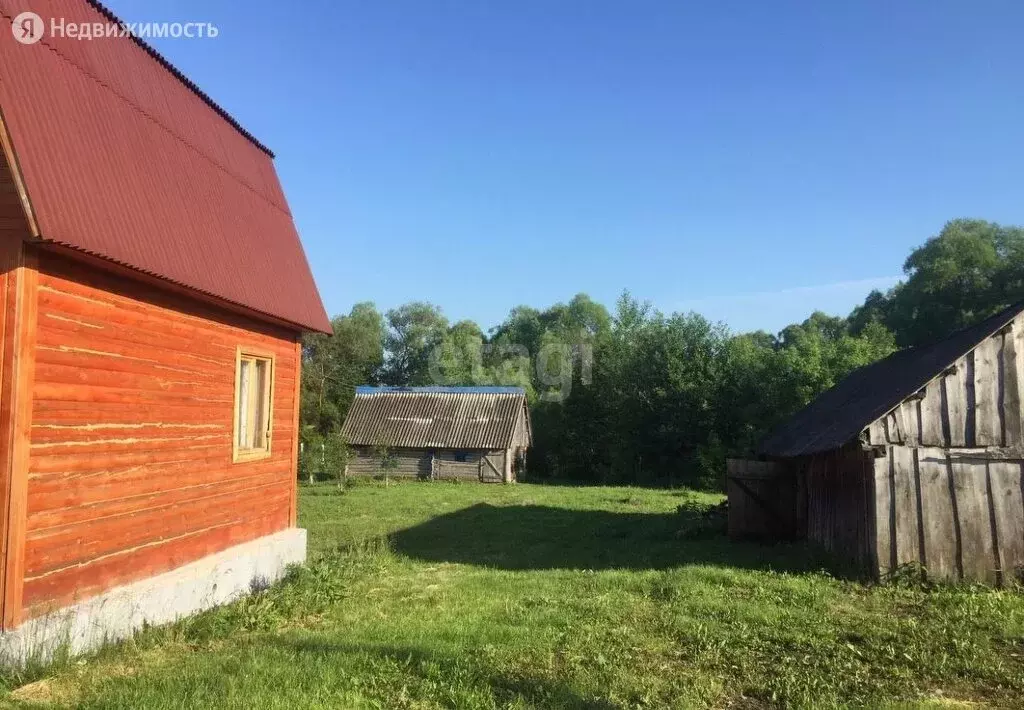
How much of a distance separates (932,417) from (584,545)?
689cm

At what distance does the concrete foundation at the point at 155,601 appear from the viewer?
5805 millimetres

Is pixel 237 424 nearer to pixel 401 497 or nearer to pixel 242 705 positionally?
pixel 242 705

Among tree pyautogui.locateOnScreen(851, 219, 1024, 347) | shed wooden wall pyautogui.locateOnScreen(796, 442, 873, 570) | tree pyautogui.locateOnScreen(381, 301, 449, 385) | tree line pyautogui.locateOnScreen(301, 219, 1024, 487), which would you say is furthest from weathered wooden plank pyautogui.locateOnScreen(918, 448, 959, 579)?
tree pyautogui.locateOnScreen(381, 301, 449, 385)

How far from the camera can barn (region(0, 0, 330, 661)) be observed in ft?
19.0

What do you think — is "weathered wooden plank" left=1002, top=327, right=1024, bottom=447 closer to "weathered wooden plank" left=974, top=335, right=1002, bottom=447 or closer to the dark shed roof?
"weathered wooden plank" left=974, top=335, right=1002, bottom=447

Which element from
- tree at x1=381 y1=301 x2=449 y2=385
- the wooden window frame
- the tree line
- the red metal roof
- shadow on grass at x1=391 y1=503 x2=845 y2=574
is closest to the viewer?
the red metal roof

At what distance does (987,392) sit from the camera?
10867 mm

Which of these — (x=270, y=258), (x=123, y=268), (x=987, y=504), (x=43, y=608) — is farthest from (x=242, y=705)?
(x=987, y=504)

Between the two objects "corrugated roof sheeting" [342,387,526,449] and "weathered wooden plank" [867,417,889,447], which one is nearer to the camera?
"weathered wooden plank" [867,417,889,447]

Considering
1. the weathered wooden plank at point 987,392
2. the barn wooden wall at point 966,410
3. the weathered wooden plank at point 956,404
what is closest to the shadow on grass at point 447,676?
the barn wooden wall at point 966,410

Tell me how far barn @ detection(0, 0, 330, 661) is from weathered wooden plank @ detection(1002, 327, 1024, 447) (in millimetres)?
10754

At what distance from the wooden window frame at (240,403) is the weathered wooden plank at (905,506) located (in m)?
9.29

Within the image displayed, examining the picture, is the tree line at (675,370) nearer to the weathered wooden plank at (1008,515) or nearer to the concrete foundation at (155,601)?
the weathered wooden plank at (1008,515)

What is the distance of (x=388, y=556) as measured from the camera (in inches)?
487
